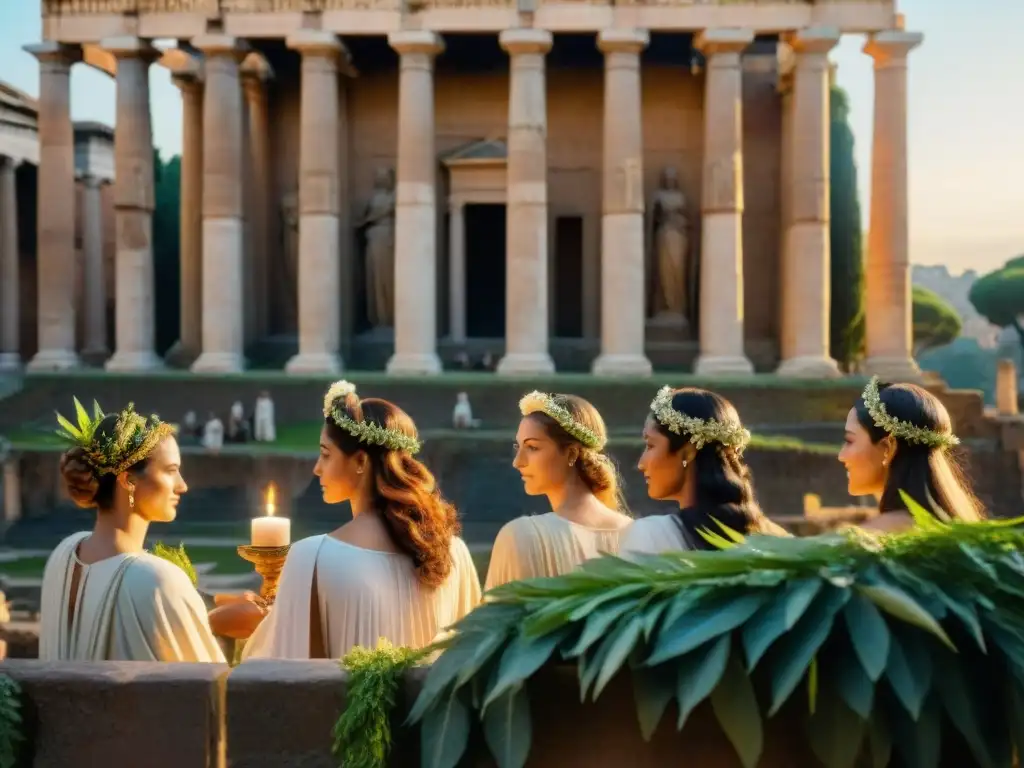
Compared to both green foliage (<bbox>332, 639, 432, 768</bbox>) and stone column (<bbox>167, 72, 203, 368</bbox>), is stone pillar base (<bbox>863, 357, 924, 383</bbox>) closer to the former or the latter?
stone column (<bbox>167, 72, 203, 368</bbox>)

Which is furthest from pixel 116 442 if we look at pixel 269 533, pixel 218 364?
pixel 218 364

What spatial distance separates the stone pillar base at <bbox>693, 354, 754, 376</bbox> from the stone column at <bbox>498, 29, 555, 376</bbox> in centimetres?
358

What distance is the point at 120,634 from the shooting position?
432 cm

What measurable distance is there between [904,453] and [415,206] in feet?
81.9

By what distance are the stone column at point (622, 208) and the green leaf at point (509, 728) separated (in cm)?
2563

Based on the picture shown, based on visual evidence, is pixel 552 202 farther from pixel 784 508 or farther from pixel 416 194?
pixel 784 508

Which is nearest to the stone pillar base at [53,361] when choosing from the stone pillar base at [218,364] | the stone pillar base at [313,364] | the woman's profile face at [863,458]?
the stone pillar base at [218,364]

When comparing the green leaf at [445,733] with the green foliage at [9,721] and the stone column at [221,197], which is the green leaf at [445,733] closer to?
the green foliage at [9,721]

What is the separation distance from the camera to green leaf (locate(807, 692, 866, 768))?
3016mm

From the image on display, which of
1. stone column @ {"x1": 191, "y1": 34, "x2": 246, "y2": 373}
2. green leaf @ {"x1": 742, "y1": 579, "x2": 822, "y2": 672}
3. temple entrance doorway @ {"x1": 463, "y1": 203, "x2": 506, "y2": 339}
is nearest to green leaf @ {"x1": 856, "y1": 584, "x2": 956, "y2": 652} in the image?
green leaf @ {"x1": 742, "y1": 579, "x2": 822, "y2": 672}

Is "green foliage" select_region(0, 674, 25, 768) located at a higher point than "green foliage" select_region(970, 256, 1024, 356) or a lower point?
lower

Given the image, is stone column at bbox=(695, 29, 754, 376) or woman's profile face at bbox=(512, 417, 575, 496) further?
stone column at bbox=(695, 29, 754, 376)

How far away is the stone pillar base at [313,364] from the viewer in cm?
2895

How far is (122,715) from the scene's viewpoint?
329 cm
